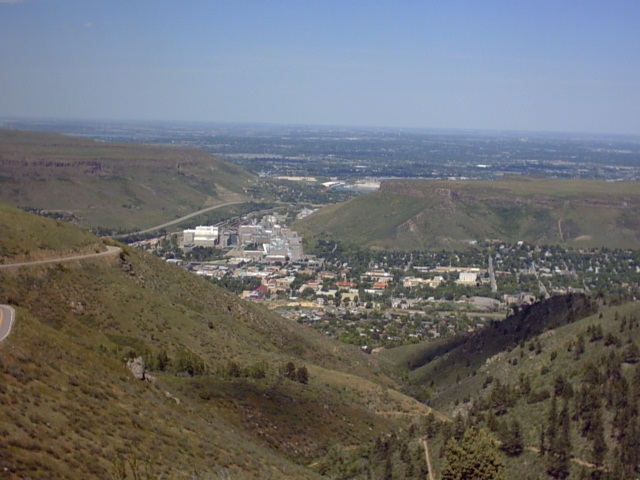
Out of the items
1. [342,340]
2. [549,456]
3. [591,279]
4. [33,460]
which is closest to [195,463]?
[33,460]

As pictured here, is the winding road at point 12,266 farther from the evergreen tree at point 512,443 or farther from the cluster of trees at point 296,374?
the evergreen tree at point 512,443

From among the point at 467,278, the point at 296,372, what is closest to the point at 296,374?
the point at 296,372

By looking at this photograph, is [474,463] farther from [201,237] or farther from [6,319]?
[201,237]

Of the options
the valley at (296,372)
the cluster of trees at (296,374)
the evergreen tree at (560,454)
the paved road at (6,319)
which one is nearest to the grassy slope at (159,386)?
the valley at (296,372)

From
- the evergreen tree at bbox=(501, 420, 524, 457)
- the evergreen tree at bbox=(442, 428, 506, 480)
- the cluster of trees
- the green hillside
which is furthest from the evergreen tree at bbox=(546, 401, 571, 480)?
the green hillside

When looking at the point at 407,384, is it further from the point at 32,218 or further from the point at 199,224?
the point at 199,224

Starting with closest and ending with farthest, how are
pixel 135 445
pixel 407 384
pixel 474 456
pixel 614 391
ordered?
pixel 135 445 → pixel 474 456 → pixel 614 391 → pixel 407 384
